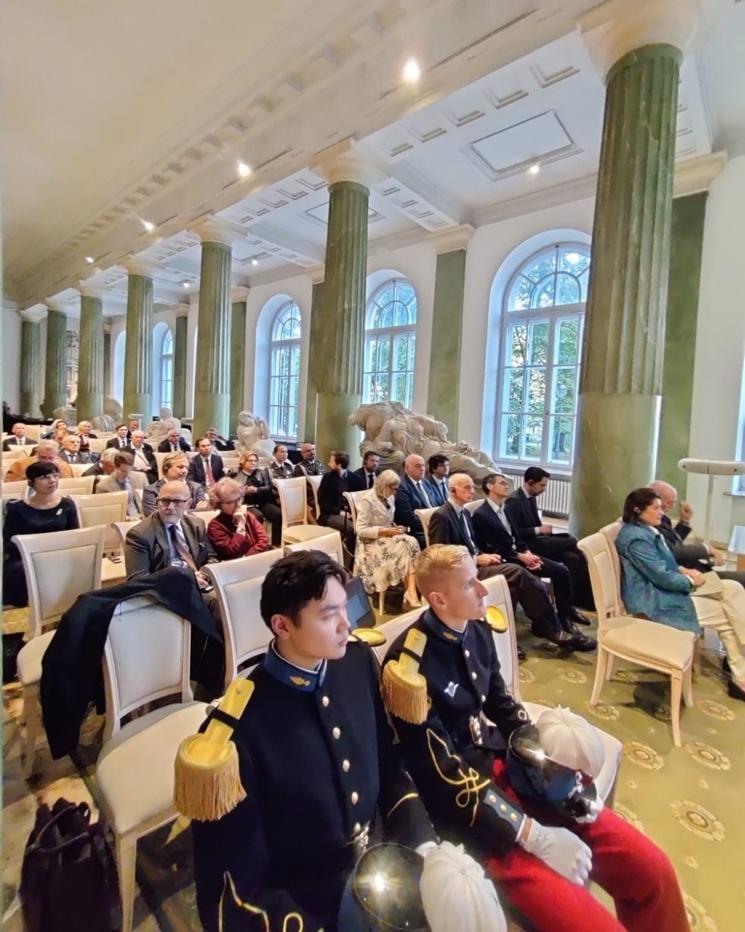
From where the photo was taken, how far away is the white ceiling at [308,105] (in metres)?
5.15

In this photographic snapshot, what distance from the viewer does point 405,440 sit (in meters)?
6.47

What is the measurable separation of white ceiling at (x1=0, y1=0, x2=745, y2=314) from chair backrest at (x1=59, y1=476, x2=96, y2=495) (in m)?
4.99

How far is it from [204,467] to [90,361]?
9.66 m

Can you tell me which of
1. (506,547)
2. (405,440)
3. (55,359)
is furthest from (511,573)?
(55,359)

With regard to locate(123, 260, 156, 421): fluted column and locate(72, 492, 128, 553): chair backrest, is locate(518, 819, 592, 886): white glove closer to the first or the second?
locate(72, 492, 128, 553): chair backrest

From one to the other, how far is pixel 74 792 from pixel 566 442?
8.14m

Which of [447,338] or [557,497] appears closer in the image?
[557,497]

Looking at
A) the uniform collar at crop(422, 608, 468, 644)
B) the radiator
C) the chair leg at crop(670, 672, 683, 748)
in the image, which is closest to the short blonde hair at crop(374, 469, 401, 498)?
the chair leg at crop(670, 672, 683, 748)

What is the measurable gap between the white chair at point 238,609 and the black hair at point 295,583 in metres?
1.00

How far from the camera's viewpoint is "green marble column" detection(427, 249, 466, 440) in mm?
9367

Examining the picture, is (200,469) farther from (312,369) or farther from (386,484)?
(312,369)

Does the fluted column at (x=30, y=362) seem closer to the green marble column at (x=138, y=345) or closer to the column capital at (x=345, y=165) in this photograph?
the green marble column at (x=138, y=345)

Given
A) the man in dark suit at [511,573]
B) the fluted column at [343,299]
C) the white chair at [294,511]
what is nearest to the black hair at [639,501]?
the man in dark suit at [511,573]

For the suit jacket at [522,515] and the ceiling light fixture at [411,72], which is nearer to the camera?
the suit jacket at [522,515]
